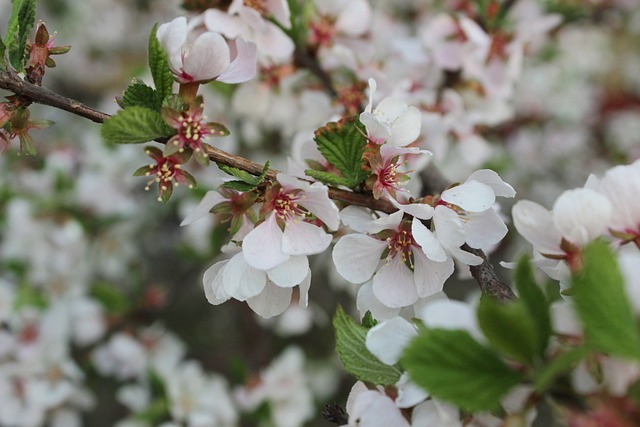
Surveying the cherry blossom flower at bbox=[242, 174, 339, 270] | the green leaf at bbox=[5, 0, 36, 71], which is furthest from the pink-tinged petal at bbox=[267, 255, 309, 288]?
the green leaf at bbox=[5, 0, 36, 71]

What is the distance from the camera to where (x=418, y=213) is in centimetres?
61

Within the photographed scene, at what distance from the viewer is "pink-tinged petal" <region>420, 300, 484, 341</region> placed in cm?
45

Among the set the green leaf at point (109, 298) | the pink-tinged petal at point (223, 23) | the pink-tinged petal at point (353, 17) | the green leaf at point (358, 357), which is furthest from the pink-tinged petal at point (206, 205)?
the green leaf at point (109, 298)

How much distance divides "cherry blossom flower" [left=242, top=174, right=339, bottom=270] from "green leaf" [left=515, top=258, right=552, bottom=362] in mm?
205

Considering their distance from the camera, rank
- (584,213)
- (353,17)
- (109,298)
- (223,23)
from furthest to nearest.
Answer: (109,298)
(353,17)
(223,23)
(584,213)

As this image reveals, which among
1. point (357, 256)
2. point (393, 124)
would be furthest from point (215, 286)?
point (393, 124)

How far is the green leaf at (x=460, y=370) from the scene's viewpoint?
429mm

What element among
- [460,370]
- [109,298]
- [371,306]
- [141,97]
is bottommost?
[109,298]

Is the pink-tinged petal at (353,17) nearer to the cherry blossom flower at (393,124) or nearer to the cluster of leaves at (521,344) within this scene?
the cherry blossom flower at (393,124)

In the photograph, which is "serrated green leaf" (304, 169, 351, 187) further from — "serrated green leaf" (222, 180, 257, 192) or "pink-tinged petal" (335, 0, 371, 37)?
"pink-tinged petal" (335, 0, 371, 37)

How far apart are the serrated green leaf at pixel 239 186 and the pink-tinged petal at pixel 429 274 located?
0.63 ft

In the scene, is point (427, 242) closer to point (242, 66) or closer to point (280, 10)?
point (242, 66)

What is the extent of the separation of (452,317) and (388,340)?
0.33ft

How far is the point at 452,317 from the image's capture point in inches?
17.7
